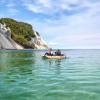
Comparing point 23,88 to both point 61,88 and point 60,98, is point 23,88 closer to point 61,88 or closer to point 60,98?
point 61,88

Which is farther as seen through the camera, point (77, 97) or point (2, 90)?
point (2, 90)

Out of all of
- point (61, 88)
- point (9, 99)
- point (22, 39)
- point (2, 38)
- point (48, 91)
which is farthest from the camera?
point (22, 39)

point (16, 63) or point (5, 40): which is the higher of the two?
point (5, 40)

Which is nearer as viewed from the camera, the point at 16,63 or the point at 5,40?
the point at 16,63

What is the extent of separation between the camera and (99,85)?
74.8ft

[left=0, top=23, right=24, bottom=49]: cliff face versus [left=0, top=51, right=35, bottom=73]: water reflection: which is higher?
[left=0, top=23, right=24, bottom=49]: cliff face

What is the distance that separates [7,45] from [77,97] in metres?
154

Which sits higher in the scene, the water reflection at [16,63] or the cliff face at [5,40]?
the cliff face at [5,40]

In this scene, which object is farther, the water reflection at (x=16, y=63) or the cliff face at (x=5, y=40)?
the cliff face at (x=5, y=40)

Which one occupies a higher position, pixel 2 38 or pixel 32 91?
pixel 2 38

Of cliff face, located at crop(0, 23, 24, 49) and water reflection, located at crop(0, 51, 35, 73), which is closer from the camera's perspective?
water reflection, located at crop(0, 51, 35, 73)

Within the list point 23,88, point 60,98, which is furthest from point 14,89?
point 60,98

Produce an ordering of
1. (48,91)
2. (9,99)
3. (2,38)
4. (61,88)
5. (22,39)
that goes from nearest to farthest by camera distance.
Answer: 1. (9,99)
2. (48,91)
3. (61,88)
4. (2,38)
5. (22,39)

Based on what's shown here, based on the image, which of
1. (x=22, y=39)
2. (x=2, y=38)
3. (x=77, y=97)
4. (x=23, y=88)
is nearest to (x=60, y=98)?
(x=77, y=97)
